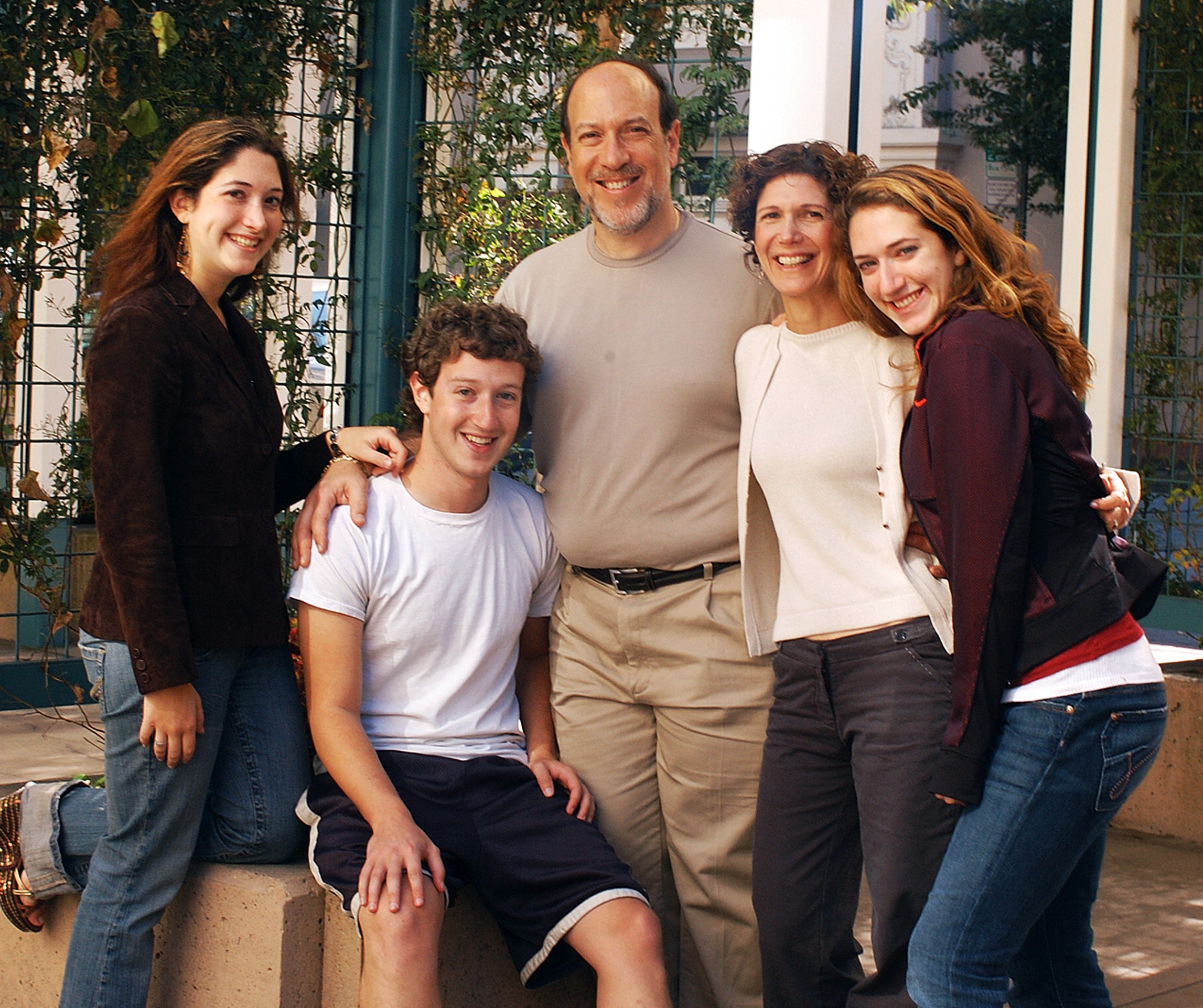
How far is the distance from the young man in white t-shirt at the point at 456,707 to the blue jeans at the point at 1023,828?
61 cm

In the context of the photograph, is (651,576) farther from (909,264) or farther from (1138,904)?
(1138,904)

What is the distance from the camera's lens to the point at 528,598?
323 cm

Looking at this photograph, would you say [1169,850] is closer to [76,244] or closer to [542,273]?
[542,273]

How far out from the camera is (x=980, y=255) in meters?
2.55

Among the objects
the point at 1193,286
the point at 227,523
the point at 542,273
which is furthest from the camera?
the point at 1193,286

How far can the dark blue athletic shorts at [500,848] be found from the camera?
2844 mm

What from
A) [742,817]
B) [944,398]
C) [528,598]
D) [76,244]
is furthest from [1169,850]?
[76,244]

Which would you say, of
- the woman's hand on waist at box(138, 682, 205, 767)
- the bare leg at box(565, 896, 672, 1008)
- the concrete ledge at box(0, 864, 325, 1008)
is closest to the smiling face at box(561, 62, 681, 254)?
the woman's hand on waist at box(138, 682, 205, 767)

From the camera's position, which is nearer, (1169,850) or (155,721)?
(155,721)

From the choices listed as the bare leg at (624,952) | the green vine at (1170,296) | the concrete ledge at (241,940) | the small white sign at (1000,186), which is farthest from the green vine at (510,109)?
the small white sign at (1000,186)

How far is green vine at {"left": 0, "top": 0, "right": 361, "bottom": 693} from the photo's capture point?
457 centimetres

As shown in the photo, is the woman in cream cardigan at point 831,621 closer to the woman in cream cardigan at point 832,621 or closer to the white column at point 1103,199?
the woman in cream cardigan at point 832,621

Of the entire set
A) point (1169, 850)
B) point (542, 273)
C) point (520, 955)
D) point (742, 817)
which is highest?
point (542, 273)

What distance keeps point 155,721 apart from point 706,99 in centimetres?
277
